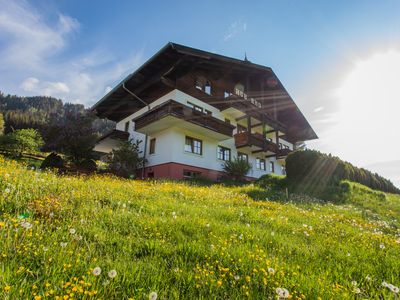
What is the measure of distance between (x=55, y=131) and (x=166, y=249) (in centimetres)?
2029

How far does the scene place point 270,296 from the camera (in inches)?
85.0

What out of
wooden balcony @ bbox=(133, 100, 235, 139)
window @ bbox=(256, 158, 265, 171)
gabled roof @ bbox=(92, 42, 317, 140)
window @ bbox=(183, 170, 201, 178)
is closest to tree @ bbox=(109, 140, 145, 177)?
wooden balcony @ bbox=(133, 100, 235, 139)

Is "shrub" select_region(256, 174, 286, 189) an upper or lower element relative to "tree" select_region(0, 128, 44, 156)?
lower

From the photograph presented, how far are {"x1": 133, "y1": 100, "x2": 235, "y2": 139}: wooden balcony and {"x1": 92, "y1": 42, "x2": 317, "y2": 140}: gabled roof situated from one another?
3.15 metres

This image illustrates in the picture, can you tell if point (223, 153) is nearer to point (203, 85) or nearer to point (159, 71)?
point (203, 85)

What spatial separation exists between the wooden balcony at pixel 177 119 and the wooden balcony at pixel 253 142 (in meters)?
2.95

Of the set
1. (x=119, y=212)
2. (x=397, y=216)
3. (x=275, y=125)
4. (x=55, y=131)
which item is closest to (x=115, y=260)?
(x=119, y=212)

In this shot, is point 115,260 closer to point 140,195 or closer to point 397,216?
point 140,195

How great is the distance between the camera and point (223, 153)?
2272 centimetres

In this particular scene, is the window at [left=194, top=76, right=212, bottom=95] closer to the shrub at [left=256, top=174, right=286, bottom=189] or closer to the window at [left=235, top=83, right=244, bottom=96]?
the window at [left=235, top=83, right=244, bottom=96]

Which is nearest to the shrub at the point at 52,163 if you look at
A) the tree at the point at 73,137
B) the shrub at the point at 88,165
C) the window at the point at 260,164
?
the tree at the point at 73,137

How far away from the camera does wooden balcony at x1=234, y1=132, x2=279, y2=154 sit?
2263cm

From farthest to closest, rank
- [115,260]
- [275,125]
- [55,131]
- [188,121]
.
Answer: [275,125] < [55,131] < [188,121] < [115,260]

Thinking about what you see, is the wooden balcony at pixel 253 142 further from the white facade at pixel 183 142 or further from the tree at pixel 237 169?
the tree at pixel 237 169
